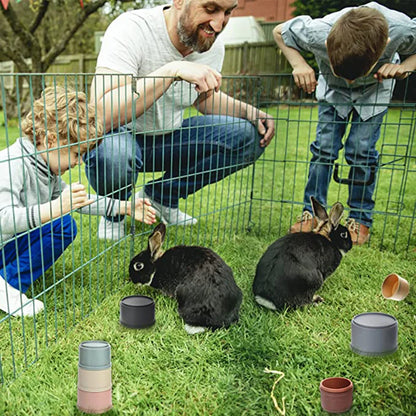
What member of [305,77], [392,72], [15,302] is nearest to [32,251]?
[15,302]

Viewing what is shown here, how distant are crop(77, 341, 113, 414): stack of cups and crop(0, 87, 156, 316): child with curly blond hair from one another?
32 cm

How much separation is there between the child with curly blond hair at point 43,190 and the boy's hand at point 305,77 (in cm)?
144

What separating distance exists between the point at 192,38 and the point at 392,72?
1185 mm

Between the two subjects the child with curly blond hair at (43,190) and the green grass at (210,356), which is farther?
the child with curly blond hair at (43,190)

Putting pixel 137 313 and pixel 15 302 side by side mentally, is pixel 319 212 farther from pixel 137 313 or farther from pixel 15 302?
pixel 15 302

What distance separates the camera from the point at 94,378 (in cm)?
157

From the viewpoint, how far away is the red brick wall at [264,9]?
1362cm

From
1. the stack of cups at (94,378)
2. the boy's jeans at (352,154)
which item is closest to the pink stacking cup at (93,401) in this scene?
the stack of cups at (94,378)

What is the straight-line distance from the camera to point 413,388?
174 cm

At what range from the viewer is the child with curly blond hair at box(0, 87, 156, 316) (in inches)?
72.6

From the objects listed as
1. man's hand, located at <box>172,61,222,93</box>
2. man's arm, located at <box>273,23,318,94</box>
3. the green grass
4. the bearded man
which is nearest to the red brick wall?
man's arm, located at <box>273,23,318,94</box>

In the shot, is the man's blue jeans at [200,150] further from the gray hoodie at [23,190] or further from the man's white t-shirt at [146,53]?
the gray hoodie at [23,190]

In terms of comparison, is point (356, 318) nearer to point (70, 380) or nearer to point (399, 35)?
point (70, 380)

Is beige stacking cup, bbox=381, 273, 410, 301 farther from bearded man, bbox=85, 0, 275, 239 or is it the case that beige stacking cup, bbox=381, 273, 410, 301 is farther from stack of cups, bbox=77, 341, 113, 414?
stack of cups, bbox=77, 341, 113, 414
